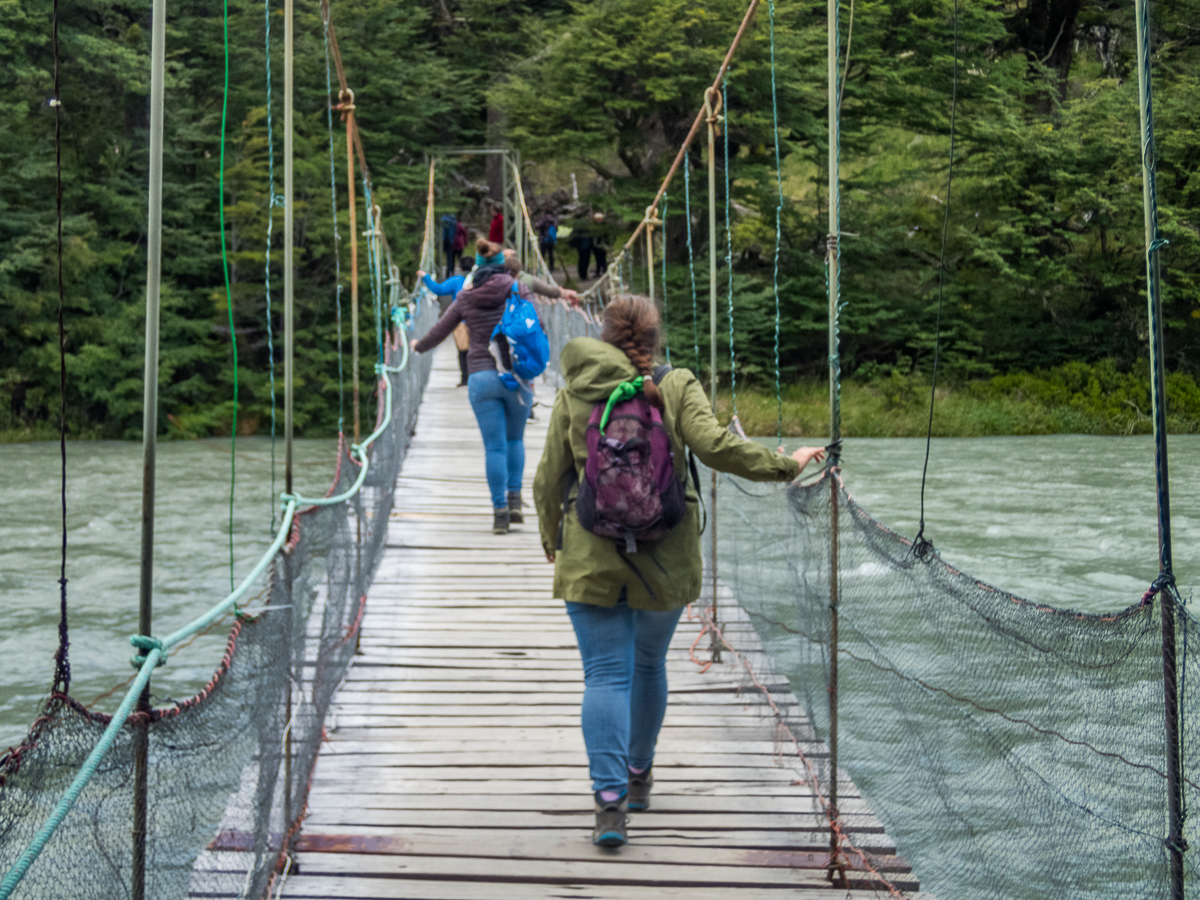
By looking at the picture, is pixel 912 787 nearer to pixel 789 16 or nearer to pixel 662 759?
pixel 662 759

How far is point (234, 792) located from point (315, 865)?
26 centimetres

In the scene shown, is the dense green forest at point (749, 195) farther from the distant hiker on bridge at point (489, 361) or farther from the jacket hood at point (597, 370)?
the jacket hood at point (597, 370)

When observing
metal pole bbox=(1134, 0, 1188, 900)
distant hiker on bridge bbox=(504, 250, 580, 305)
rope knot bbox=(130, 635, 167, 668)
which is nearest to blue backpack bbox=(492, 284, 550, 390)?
distant hiker on bridge bbox=(504, 250, 580, 305)

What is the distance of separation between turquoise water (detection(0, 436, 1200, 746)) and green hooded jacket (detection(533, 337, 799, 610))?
4.16m

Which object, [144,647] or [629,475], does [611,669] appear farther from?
[144,647]

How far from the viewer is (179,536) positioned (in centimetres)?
1099

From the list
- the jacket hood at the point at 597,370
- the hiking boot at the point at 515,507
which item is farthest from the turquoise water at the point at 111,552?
the jacket hood at the point at 597,370

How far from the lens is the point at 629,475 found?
202 centimetres

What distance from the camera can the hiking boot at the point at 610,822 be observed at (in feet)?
7.11

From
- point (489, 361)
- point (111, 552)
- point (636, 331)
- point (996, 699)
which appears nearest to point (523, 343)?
point (489, 361)

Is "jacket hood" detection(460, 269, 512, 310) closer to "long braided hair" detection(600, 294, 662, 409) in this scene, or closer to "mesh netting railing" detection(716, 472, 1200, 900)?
"mesh netting railing" detection(716, 472, 1200, 900)

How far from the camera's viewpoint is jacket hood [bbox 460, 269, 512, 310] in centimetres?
432

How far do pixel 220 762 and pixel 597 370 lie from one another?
2.76 feet

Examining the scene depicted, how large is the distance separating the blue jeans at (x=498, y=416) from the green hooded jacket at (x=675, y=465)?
6.95 ft
